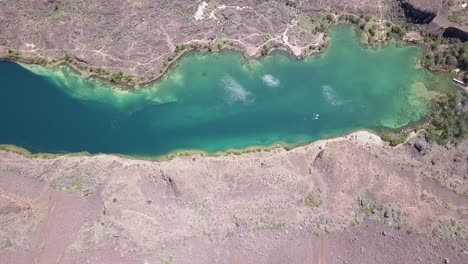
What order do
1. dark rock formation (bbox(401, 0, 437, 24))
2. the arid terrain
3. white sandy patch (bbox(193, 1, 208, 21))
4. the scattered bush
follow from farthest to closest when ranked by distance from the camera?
white sandy patch (bbox(193, 1, 208, 21)), dark rock formation (bbox(401, 0, 437, 24)), the scattered bush, the arid terrain

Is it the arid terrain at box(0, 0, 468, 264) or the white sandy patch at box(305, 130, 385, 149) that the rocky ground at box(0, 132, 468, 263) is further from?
the white sandy patch at box(305, 130, 385, 149)

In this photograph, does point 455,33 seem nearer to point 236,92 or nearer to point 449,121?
point 449,121

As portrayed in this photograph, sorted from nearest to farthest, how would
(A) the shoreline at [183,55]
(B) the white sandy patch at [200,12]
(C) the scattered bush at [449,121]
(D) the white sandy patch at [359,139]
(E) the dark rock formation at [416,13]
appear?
(C) the scattered bush at [449,121], (D) the white sandy patch at [359,139], (E) the dark rock formation at [416,13], (A) the shoreline at [183,55], (B) the white sandy patch at [200,12]

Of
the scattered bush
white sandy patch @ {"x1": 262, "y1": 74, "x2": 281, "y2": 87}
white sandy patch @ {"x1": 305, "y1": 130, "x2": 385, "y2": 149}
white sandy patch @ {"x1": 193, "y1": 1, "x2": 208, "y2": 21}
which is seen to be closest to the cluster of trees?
the scattered bush

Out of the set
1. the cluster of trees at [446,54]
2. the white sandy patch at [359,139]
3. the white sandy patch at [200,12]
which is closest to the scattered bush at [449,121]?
the cluster of trees at [446,54]

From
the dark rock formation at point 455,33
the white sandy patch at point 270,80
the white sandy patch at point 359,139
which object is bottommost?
the white sandy patch at point 359,139

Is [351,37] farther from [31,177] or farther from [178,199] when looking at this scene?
[31,177]

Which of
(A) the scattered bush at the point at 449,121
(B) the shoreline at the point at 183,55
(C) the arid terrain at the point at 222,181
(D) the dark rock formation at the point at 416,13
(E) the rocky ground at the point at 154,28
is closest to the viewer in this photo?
(C) the arid terrain at the point at 222,181

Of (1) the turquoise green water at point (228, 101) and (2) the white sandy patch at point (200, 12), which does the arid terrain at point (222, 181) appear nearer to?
(2) the white sandy patch at point (200, 12)
